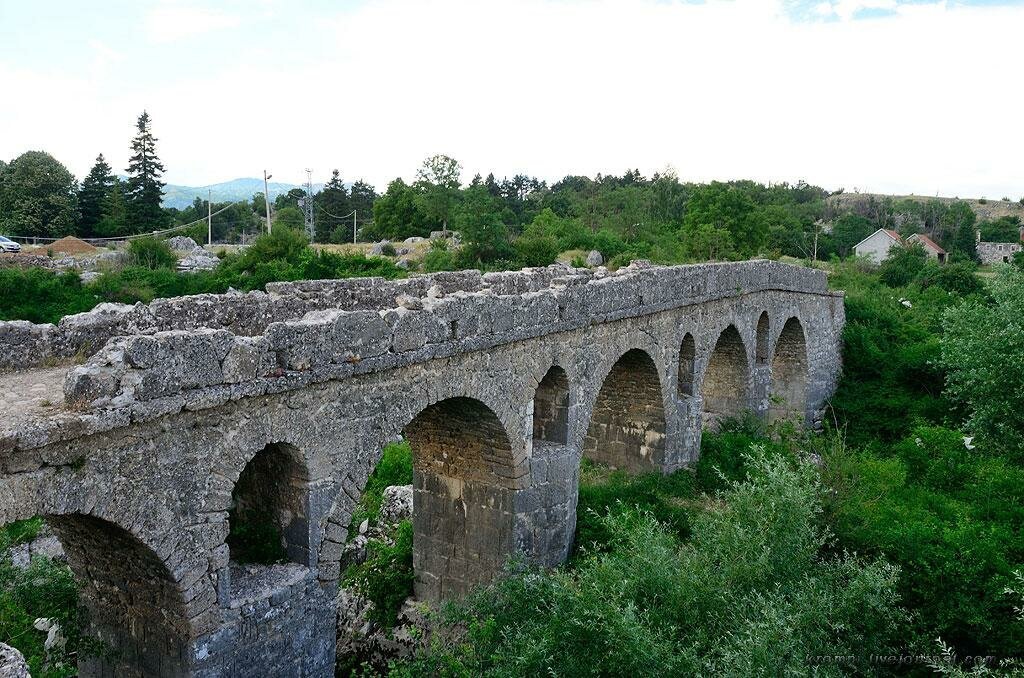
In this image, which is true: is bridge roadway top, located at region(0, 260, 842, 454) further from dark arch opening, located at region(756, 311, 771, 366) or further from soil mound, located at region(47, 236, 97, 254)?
soil mound, located at region(47, 236, 97, 254)

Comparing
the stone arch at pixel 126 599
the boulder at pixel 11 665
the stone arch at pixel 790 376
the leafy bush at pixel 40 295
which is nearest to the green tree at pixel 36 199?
the leafy bush at pixel 40 295

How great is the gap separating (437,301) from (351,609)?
4.90 meters

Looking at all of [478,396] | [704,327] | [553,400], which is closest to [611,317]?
[553,400]

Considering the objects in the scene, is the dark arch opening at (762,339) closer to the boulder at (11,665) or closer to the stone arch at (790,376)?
the stone arch at (790,376)

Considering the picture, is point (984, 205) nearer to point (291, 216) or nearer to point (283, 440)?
point (291, 216)

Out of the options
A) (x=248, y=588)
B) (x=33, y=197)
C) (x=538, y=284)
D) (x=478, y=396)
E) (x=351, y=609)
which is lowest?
(x=351, y=609)

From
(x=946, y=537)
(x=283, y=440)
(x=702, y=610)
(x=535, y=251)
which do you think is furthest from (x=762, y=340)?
(x=283, y=440)

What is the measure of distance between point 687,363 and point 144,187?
3283cm

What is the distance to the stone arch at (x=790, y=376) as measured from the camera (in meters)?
21.5

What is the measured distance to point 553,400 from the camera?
10211 millimetres

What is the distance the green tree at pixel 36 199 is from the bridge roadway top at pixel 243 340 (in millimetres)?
30859

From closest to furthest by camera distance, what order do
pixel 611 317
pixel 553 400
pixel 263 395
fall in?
pixel 263 395, pixel 553 400, pixel 611 317

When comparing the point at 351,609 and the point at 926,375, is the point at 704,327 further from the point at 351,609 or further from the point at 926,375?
the point at 926,375

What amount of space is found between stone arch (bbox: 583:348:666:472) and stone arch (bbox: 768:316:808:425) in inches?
358
